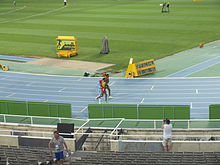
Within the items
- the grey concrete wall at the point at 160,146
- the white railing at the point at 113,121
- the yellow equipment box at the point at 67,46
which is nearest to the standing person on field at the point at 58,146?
the grey concrete wall at the point at 160,146

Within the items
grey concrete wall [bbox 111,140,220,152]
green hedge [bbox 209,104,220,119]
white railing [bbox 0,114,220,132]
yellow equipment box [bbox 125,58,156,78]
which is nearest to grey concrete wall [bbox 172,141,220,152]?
grey concrete wall [bbox 111,140,220,152]

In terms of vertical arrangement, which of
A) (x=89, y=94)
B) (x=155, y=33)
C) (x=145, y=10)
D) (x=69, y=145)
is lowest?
(x=69, y=145)

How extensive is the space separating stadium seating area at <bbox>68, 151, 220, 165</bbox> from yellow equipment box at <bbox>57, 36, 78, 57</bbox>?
2342 cm

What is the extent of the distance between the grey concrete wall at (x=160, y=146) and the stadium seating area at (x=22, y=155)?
309cm

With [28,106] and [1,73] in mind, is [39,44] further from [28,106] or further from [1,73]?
[28,106]

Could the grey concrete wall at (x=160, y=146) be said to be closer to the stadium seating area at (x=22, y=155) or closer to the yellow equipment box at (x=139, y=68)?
the stadium seating area at (x=22, y=155)

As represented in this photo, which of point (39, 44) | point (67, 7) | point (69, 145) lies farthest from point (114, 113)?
point (67, 7)

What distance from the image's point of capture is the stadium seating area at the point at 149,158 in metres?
14.3

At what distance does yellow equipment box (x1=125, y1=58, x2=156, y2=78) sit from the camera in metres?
31.3

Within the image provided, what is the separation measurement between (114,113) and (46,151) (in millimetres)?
5963

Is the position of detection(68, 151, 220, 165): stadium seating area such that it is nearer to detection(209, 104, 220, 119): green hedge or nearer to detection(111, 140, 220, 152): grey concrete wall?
detection(111, 140, 220, 152): grey concrete wall

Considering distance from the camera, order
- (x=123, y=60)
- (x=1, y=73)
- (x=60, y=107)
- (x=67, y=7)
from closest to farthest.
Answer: (x=60, y=107) → (x=1, y=73) → (x=123, y=60) → (x=67, y=7)

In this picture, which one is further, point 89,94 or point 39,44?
point 39,44

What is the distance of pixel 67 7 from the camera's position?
73562mm
